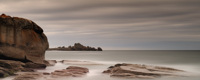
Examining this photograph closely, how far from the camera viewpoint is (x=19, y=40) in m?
30.4

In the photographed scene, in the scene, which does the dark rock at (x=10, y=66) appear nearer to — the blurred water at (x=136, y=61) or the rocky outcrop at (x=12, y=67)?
the rocky outcrop at (x=12, y=67)

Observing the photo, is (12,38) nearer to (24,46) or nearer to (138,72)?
(24,46)

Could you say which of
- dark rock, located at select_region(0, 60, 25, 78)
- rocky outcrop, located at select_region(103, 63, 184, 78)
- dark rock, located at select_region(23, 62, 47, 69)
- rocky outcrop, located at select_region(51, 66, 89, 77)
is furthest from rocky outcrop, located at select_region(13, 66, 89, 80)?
dark rock, located at select_region(23, 62, 47, 69)

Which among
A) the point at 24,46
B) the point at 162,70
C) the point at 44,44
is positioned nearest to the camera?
the point at 162,70

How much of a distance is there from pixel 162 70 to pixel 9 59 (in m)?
16.1

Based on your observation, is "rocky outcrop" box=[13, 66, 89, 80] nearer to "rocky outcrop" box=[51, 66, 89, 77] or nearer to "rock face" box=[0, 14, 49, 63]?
"rocky outcrop" box=[51, 66, 89, 77]

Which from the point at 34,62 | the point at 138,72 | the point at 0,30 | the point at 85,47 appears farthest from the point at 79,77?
the point at 85,47

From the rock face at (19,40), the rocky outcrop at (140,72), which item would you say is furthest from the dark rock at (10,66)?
the rocky outcrop at (140,72)

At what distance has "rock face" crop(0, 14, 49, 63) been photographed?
29.2 meters

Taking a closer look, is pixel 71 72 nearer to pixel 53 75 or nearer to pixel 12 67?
pixel 53 75

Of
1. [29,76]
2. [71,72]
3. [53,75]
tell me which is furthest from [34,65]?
[29,76]

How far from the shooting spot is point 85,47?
189 metres

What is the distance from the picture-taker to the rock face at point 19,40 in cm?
2925

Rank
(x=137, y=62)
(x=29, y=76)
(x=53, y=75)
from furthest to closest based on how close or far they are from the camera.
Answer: (x=137, y=62) → (x=53, y=75) → (x=29, y=76)
